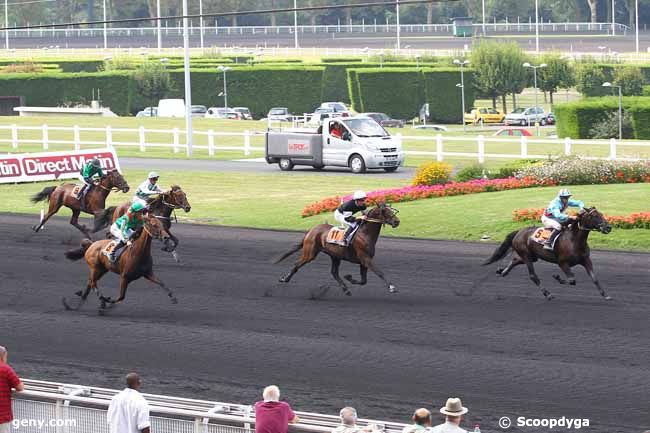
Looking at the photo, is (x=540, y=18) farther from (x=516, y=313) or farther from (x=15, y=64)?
(x=516, y=313)

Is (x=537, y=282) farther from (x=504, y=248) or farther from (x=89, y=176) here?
(x=89, y=176)

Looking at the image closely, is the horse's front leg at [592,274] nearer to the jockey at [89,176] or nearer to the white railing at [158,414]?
→ the white railing at [158,414]

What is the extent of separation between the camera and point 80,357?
48.8ft

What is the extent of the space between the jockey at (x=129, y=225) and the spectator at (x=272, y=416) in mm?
7966

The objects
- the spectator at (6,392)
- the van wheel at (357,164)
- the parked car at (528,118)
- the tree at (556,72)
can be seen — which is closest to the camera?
the spectator at (6,392)

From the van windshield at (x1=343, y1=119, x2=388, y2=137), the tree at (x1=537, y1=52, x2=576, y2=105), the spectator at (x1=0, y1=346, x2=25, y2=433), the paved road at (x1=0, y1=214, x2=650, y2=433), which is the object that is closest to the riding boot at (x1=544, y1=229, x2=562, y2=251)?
the paved road at (x1=0, y1=214, x2=650, y2=433)

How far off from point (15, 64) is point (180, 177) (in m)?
53.6

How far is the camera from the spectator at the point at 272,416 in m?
9.30

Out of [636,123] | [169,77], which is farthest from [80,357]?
[169,77]

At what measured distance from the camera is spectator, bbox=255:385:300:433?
930cm

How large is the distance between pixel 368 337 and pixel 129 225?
394 cm

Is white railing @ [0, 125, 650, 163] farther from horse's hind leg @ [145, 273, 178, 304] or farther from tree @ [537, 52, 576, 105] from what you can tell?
tree @ [537, 52, 576, 105]

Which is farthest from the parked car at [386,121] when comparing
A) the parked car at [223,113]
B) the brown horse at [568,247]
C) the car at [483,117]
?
the brown horse at [568,247]

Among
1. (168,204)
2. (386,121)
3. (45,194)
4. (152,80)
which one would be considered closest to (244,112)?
(152,80)
